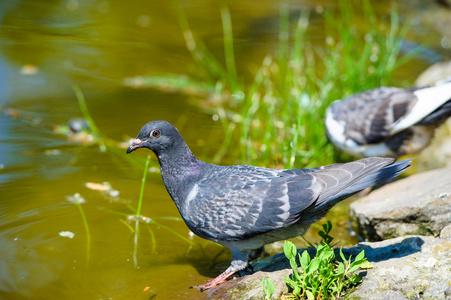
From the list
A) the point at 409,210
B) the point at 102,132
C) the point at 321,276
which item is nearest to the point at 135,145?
the point at 321,276

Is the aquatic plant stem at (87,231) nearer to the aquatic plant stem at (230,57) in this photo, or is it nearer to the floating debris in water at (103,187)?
the floating debris in water at (103,187)

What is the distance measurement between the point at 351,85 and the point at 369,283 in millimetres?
3343

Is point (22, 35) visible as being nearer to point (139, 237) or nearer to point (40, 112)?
point (40, 112)

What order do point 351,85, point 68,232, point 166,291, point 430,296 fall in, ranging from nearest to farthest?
point 430,296 < point 166,291 < point 68,232 < point 351,85

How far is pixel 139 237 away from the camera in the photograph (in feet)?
13.7

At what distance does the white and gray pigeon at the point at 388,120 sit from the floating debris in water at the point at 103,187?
7.18 ft

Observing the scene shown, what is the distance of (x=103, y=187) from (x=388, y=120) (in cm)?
273

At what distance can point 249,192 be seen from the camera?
356cm

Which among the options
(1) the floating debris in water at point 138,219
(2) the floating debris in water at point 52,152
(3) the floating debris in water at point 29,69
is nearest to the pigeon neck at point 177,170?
(1) the floating debris in water at point 138,219

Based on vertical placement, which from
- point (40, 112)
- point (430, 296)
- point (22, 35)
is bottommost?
point (430, 296)

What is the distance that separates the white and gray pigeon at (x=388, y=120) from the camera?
16.5 ft

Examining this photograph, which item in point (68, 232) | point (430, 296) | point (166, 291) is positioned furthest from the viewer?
point (68, 232)

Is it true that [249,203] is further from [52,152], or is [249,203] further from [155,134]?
[52,152]

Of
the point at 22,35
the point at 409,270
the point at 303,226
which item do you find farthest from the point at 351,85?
the point at 22,35
